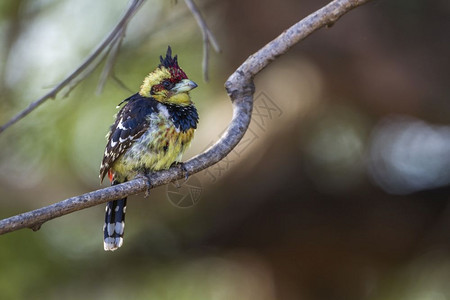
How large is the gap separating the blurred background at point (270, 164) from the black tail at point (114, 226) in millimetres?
827

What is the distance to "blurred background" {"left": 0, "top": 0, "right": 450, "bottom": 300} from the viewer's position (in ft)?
16.9

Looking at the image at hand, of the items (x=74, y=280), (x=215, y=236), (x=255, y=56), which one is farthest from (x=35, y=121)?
(x=255, y=56)

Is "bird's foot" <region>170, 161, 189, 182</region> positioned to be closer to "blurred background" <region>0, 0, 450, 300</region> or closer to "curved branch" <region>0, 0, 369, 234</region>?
"curved branch" <region>0, 0, 369, 234</region>

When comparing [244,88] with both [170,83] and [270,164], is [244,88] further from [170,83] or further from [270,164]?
[270,164]

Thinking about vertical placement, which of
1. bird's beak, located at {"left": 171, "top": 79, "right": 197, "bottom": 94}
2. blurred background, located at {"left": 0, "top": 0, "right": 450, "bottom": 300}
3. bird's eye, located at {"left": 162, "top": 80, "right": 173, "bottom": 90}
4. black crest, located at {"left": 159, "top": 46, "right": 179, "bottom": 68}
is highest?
black crest, located at {"left": 159, "top": 46, "right": 179, "bottom": 68}

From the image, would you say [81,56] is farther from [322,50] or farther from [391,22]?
[391,22]

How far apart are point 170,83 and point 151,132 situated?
0.36 meters

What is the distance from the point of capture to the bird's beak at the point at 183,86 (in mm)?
4008

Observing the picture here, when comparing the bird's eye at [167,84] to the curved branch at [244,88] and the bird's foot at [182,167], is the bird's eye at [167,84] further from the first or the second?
the curved branch at [244,88]

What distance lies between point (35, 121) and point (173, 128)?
2004 millimetres

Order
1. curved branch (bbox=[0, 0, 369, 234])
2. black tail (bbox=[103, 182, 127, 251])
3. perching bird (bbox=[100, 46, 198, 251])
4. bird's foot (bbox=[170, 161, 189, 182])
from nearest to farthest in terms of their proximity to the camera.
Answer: curved branch (bbox=[0, 0, 369, 234]), bird's foot (bbox=[170, 161, 189, 182]), perching bird (bbox=[100, 46, 198, 251]), black tail (bbox=[103, 182, 127, 251])

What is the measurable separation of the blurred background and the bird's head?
905mm

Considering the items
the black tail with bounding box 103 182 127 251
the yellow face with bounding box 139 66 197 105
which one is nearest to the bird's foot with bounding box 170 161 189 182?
the yellow face with bounding box 139 66 197 105

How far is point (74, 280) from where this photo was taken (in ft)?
18.3
